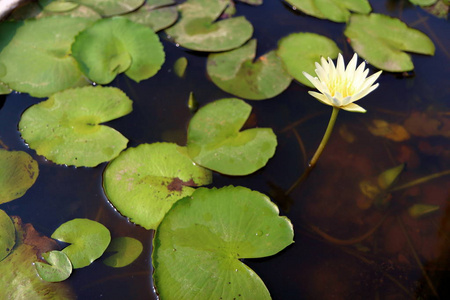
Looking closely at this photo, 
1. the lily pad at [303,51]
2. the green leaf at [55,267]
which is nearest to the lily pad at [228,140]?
the lily pad at [303,51]

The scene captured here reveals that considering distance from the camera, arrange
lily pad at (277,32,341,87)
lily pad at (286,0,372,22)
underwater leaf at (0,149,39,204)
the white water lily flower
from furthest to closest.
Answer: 1. lily pad at (286,0,372,22)
2. lily pad at (277,32,341,87)
3. underwater leaf at (0,149,39,204)
4. the white water lily flower

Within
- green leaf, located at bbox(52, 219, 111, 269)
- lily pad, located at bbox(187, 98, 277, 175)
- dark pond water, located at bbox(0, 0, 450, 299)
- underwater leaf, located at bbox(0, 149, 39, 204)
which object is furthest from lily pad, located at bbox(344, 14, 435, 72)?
underwater leaf, located at bbox(0, 149, 39, 204)

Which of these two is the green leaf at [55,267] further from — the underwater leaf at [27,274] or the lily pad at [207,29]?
the lily pad at [207,29]

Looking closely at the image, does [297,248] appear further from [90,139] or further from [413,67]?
[413,67]

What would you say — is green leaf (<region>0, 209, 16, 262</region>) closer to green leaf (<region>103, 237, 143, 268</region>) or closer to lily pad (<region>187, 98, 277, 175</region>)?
green leaf (<region>103, 237, 143, 268</region>)

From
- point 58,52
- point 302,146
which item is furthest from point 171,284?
point 58,52
